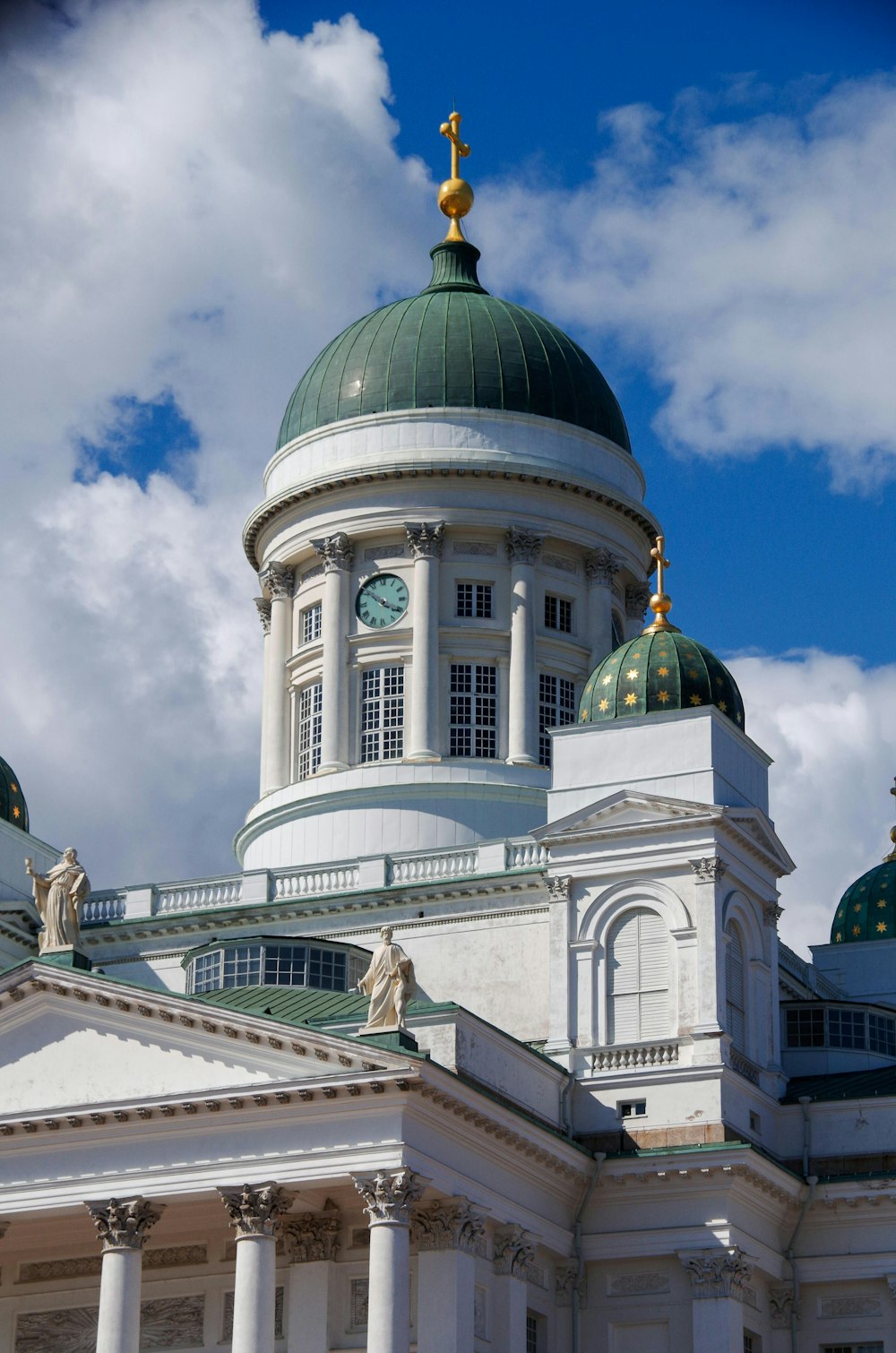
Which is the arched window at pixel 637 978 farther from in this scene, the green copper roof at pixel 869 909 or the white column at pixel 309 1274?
the green copper roof at pixel 869 909

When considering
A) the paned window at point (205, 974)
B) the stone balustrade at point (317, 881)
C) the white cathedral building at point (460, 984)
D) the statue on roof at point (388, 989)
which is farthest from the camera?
the stone balustrade at point (317, 881)

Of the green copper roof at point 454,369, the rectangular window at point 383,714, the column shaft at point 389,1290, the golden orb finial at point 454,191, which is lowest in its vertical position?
the column shaft at point 389,1290

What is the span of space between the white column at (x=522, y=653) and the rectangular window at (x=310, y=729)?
16.3 ft

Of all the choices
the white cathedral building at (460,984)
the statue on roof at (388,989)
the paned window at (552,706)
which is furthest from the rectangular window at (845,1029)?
the statue on roof at (388,989)

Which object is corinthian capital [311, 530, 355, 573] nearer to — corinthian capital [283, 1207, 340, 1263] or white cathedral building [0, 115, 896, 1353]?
white cathedral building [0, 115, 896, 1353]

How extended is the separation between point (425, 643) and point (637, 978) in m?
13.5

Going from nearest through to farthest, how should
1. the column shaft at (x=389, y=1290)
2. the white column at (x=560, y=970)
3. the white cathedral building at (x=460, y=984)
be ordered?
the column shaft at (x=389, y=1290), the white cathedral building at (x=460, y=984), the white column at (x=560, y=970)

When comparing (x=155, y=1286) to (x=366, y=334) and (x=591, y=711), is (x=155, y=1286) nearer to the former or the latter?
(x=591, y=711)

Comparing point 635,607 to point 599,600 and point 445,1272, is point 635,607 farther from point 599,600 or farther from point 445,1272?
point 445,1272

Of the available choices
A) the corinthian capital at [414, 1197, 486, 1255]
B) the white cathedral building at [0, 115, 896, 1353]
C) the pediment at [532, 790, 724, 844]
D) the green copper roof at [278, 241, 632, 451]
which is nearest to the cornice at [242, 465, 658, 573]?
the white cathedral building at [0, 115, 896, 1353]

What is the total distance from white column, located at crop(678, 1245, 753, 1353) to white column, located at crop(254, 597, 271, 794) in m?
20.2

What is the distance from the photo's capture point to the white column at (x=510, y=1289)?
4481cm

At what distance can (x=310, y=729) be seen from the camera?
62812mm

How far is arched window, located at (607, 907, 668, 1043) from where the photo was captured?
1956 inches
